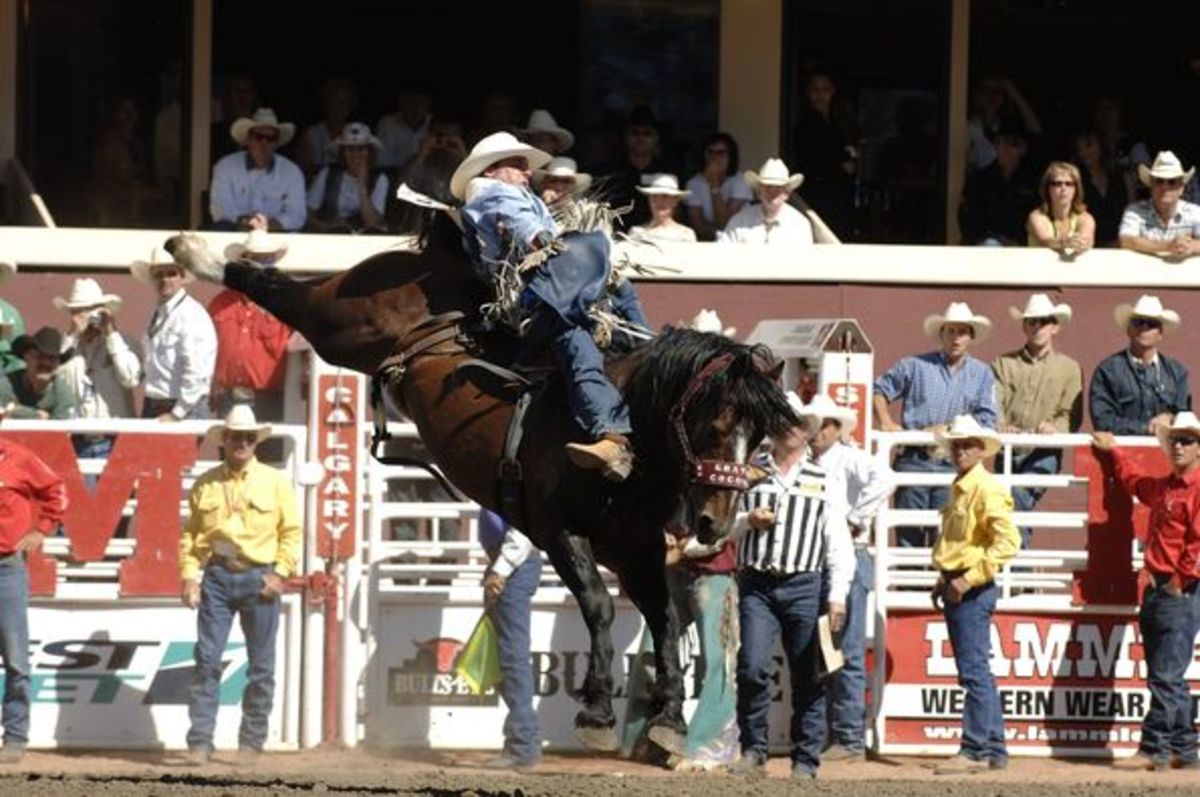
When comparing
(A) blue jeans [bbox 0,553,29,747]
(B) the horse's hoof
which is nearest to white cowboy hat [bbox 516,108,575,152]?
(A) blue jeans [bbox 0,553,29,747]

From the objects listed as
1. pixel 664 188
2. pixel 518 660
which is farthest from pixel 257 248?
pixel 664 188

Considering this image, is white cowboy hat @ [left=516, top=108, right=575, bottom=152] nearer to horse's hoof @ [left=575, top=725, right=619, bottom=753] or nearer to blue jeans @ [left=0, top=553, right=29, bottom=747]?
blue jeans @ [left=0, top=553, right=29, bottom=747]

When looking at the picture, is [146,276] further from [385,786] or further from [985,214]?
[985,214]

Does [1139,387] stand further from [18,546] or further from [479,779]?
[18,546]

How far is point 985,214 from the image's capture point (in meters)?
16.7

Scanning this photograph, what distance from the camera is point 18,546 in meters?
12.8

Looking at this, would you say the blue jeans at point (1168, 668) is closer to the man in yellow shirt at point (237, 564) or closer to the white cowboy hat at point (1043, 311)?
the white cowboy hat at point (1043, 311)

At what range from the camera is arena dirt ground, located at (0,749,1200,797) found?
1062 cm

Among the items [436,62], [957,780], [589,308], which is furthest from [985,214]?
[589,308]

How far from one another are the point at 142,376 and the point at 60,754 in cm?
227

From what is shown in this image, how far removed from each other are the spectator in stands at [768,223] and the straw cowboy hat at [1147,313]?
219 cm

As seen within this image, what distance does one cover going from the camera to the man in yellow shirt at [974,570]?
511 inches

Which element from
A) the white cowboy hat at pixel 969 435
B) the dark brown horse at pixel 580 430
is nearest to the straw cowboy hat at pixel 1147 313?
the white cowboy hat at pixel 969 435

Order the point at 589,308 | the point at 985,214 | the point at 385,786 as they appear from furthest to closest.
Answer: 1. the point at 985,214
2. the point at 385,786
3. the point at 589,308
